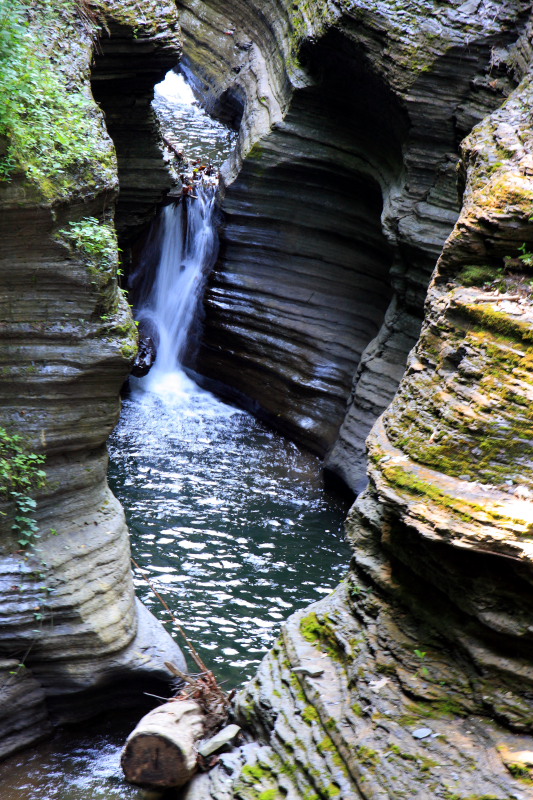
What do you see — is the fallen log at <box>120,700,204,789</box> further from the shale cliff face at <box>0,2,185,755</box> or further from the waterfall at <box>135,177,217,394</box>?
the waterfall at <box>135,177,217,394</box>

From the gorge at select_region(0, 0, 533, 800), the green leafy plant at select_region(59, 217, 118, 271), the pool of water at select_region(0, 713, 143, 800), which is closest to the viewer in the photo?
the gorge at select_region(0, 0, 533, 800)

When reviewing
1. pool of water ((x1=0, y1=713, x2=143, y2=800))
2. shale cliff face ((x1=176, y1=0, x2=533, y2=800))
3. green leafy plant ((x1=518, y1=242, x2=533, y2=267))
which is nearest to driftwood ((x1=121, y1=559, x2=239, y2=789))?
shale cliff face ((x1=176, y1=0, x2=533, y2=800))

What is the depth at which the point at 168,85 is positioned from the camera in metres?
19.2

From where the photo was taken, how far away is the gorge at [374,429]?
433cm

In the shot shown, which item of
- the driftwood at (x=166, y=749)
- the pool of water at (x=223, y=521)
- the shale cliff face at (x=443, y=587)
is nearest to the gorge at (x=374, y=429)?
the shale cliff face at (x=443, y=587)

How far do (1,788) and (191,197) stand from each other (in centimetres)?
1082

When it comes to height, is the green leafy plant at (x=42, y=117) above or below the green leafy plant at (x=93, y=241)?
above

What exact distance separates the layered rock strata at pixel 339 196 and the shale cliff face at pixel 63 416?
5.20m

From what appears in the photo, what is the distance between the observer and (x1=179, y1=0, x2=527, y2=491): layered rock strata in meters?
10.1

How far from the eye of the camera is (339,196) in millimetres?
12609

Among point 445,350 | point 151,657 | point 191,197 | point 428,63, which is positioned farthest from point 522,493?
point 191,197

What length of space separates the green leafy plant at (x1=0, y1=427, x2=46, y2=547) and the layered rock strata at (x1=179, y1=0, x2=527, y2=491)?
5.77 meters

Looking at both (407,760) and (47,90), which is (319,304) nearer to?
(47,90)

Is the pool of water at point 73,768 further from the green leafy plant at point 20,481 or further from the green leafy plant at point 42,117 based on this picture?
the green leafy plant at point 42,117
